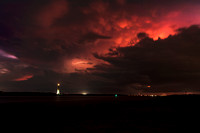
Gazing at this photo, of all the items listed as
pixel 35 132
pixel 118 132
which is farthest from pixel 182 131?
pixel 35 132

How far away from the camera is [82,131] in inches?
427

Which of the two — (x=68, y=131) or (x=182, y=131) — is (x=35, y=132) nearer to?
(x=68, y=131)

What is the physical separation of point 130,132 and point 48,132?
5.89 meters

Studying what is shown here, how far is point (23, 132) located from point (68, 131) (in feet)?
10.6

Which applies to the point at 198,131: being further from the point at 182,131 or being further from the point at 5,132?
the point at 5,132

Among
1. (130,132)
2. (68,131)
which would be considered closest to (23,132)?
(68,131)

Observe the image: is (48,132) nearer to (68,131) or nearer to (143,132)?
(68,131)

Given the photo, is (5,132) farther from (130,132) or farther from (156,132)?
(156,132)

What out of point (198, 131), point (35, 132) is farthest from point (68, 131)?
point (198, 131)

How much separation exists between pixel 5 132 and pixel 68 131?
4.53 m

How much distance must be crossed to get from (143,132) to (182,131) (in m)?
2.93

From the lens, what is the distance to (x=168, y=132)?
10.6 metres

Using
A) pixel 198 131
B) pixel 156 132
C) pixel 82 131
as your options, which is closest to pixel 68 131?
pixel 82 131

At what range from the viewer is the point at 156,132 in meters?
10.5
